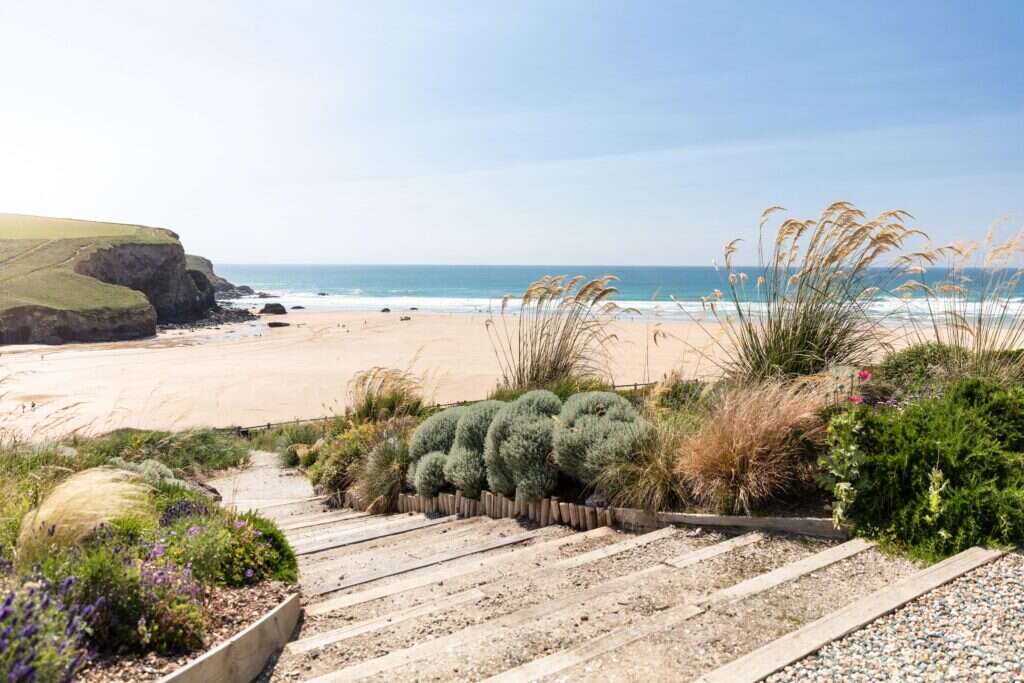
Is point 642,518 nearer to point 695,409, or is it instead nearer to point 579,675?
point 695,409

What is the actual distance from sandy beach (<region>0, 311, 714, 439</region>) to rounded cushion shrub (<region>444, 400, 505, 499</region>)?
340 cm

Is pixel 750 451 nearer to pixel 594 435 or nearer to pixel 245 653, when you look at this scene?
pixel 594 435

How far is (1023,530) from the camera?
3.34 metres

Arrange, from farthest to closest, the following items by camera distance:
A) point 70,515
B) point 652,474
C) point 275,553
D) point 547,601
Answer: point 652,474 → point 275,553 → point 547,601 → point 70,515

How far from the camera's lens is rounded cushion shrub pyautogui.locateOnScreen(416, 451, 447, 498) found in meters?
6.27

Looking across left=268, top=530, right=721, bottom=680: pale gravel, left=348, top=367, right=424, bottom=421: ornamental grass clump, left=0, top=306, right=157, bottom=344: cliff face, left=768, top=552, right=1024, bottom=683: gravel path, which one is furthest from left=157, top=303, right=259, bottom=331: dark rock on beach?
left=768, top=552, right=1024, bottom=683: gravel path

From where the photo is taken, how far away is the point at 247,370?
2180cm

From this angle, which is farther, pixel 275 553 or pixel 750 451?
pixel 750 451

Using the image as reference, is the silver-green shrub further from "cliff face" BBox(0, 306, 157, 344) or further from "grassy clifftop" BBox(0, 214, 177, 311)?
"grassy clifftop" BBox(0, 214, 177, 311)

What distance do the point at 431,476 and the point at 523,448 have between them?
4.69 ft

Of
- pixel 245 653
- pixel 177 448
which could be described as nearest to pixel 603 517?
pixel 245 653

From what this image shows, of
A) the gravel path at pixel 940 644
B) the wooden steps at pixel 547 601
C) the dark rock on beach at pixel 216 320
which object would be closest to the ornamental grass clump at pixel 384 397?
the wooden steps at pixel 547 601

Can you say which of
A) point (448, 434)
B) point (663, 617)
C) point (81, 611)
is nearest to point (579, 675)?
point (663, 617)

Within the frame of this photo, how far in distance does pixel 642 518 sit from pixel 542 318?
3916 mm
